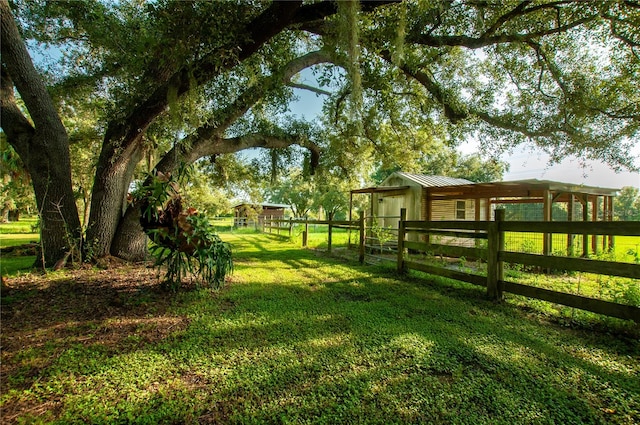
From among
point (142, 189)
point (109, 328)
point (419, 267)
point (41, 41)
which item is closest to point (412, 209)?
point (419, 267)

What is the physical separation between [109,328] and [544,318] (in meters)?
4.90

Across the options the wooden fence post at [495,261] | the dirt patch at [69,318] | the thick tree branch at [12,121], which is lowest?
the dirt patch at [69,318]

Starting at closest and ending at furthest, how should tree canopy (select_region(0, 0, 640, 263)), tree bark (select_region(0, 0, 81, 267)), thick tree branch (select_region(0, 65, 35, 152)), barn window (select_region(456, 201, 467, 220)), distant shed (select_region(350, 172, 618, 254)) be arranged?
tree canopy (select_region(0, 0, 640, 263)) → tree bark (select_region(0, 0, 81, 267)) → thick tree branch (select_region(0, 65, 35, 152)) → distant shed (select_region(350, 172, 618, 254)) → barn window (select_region(456, 201, 467, 220))

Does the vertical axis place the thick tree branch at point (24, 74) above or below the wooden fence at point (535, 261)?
above

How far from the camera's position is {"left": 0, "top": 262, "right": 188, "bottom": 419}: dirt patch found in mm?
2221

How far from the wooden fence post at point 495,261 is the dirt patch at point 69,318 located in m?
4.05

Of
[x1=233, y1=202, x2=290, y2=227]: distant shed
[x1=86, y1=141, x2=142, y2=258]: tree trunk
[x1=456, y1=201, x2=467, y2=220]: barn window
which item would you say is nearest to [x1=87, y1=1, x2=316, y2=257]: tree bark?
[x1=86, y1=141, x2=142, y2=258]: tree trunk

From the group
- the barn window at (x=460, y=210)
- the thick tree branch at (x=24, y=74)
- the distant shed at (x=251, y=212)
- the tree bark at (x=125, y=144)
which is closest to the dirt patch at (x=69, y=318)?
the tree bark at (x=125, y=144)

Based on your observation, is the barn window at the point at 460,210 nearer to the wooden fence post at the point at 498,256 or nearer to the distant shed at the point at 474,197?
the distant shed at the point at 474,197

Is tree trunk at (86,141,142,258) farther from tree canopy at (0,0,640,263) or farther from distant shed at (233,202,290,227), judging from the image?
distant shed at (233,202,290,227)

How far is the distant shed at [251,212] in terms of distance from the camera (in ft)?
90.7

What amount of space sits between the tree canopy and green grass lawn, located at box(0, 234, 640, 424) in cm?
259

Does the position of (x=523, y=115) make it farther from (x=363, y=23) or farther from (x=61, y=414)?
(x=61, y=414)

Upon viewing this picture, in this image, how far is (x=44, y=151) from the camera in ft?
16.4
